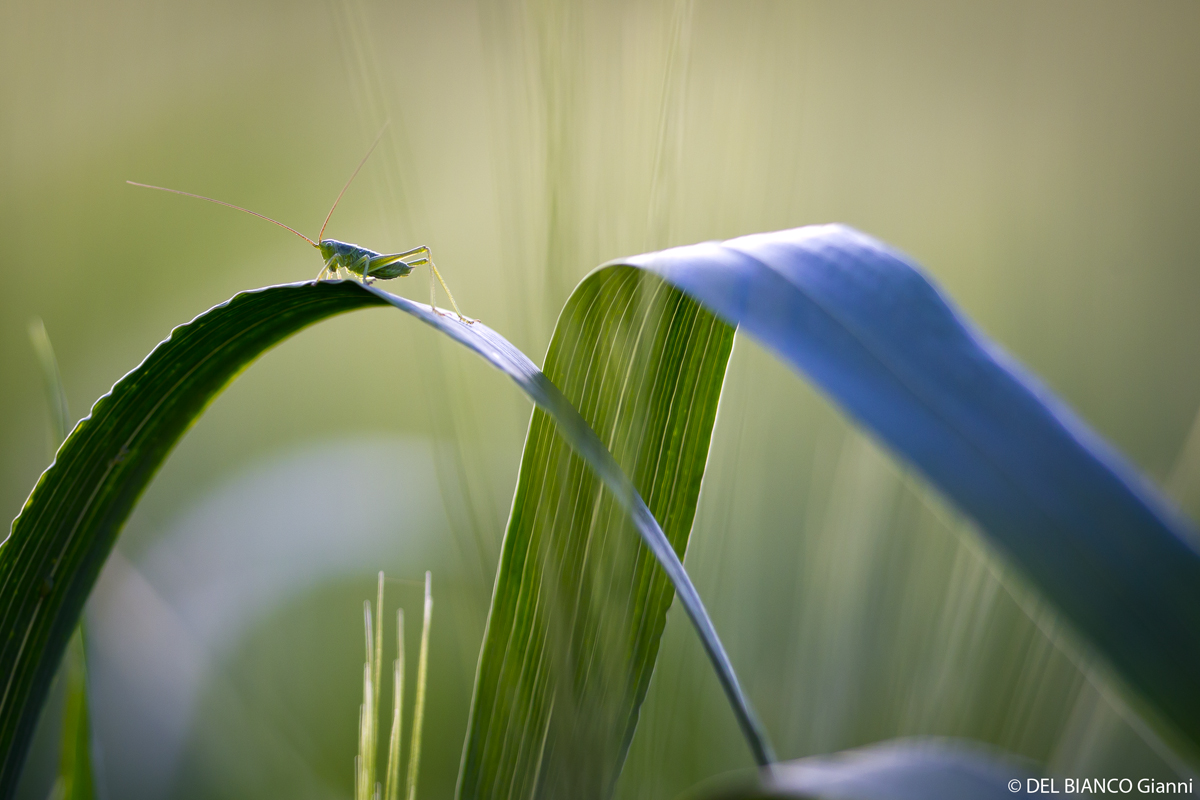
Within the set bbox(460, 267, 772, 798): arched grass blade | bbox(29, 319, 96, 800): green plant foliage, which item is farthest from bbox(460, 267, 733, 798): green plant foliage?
bbox(29, 319, 96, 800): green plant foliage

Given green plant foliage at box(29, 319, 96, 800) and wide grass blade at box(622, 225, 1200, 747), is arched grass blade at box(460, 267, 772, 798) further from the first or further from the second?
green plant foliage at box(29, 319, 96, 800)

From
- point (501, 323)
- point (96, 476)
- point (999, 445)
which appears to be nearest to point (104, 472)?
point (96, 476)

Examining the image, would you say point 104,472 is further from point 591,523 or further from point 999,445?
point 999,445

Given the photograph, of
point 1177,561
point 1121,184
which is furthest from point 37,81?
point 1121,184

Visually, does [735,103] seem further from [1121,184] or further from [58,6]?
[58,6]

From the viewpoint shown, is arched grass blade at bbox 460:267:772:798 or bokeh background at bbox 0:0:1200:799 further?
bokeh background at bbox 0:0:1200:799

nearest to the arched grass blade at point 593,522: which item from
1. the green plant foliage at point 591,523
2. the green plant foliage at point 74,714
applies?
the green plant foliage at point 591,523
